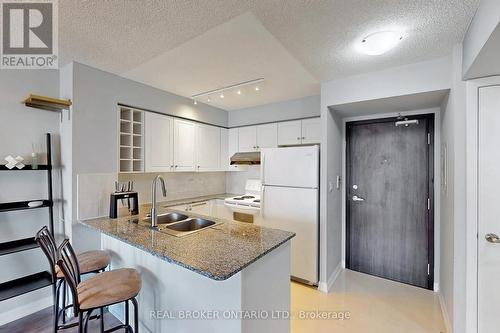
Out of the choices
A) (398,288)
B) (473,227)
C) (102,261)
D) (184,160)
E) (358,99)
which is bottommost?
(398,288)

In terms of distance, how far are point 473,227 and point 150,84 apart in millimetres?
3456

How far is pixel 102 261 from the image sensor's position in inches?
77.2

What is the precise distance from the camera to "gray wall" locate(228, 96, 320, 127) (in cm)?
328

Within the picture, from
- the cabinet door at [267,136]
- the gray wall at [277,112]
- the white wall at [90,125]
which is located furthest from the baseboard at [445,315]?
the white wall at [90,125]

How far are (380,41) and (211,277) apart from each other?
6.51ft

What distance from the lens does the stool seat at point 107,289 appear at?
4.64 ft

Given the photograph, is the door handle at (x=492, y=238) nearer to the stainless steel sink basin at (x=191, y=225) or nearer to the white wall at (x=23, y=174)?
the stainless steel sink basin at (x=191, y=225)

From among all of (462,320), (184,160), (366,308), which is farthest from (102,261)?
(462,320)

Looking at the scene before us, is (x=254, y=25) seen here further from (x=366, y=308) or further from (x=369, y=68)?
(x=366, y=308)

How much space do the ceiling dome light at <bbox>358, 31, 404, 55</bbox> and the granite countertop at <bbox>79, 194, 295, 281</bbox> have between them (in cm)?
159

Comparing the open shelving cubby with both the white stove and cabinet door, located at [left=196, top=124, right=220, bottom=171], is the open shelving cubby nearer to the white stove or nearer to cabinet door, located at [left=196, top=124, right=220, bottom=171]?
cabinet door, located at [left=196, top=124, right=220, bottom=171]

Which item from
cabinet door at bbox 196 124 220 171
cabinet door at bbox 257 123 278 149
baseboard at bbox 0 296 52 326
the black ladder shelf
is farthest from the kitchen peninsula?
cabinet door at bbox 257 123 278 149

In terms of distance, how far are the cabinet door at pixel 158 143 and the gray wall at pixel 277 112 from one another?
1.26 metres

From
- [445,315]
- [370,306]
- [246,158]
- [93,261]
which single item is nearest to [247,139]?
[246,158]
